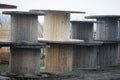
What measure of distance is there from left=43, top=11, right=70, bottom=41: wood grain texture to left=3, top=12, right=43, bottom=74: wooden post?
93.5 inches

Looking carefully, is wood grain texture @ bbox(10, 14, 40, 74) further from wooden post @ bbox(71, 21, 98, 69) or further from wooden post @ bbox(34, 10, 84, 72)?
wooden post @ bbox(71, 21, 98, 69)

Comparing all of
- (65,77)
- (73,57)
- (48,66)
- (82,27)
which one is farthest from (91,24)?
(65,77)

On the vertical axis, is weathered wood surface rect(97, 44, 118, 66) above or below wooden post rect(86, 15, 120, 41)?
below

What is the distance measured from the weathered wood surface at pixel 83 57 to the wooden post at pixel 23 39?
462 cm

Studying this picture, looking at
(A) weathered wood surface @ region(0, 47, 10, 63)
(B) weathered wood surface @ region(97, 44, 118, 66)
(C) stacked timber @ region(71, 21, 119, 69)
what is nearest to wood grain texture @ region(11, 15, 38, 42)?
(C) stacked timber @ region(71, 21, 119, 69)

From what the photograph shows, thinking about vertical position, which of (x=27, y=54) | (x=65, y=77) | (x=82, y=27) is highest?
(x=82, y=27)

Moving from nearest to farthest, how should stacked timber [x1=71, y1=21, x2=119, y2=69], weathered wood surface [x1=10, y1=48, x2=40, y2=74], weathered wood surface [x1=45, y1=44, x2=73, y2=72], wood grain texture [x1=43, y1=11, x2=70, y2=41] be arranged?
weathered wood surface [x1=10, y1=48, x2=40, y2=74]
wood grain texture [x1=43, y1=11, x2=70, y2=41]
weathered wood surface [x1=45, y1=44, x2=73, y2=72]
stacked timber [x1=71, y1=21, x2=119, y2=69]

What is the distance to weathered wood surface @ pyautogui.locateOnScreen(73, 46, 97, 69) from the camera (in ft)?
66.3

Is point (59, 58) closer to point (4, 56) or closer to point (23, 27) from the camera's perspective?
point (23, 27)

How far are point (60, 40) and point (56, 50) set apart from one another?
62cm

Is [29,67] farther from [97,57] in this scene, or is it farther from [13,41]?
[97,57]

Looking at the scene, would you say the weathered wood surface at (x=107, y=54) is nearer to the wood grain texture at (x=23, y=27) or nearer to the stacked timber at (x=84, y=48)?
the stacked timber at (x=84, y=48)

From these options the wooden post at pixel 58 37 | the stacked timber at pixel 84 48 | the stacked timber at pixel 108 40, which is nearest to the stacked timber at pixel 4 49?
the wooden post at pixel 58 37

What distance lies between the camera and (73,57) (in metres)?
20.3
